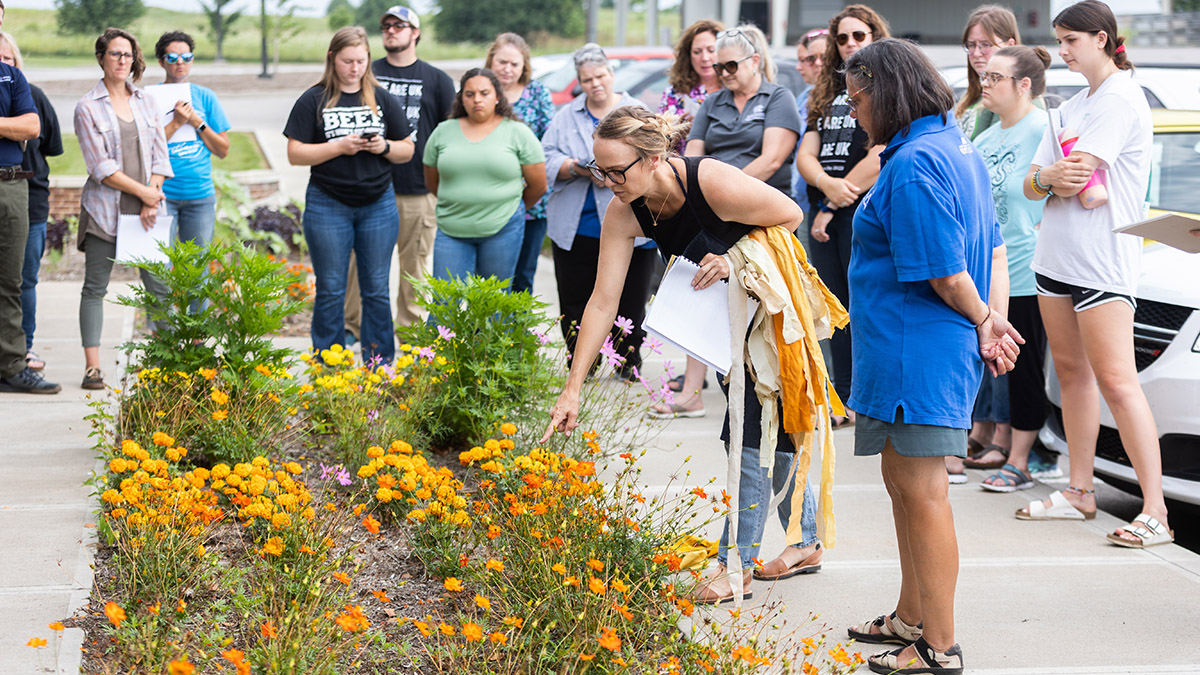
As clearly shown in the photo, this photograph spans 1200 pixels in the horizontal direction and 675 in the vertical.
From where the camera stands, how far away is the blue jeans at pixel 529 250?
26.2 feet

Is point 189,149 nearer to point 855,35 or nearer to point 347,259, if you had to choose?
point 347,259

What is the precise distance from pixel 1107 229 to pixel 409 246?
16.5 feet

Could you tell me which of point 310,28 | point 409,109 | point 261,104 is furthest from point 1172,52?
point 310,28

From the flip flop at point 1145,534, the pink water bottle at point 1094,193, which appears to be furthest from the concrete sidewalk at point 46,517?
the pink water bottle at point 1094,193

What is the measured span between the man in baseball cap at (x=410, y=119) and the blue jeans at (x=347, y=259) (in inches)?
25.2

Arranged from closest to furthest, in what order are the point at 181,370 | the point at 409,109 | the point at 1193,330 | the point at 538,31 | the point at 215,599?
1. the point at 215,599
2. the point at 1193,330
3. the point at 181,370
4. the point at 409,109
5. the point at 538,31

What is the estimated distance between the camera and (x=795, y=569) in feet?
15.1

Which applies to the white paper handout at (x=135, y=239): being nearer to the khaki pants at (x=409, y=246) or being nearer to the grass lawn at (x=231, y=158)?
the khaki pants at (x=409, y=246)

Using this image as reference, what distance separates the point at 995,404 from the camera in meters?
6.24

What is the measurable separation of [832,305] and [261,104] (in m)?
27.1

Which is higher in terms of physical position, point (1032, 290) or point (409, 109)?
point (409, 109)

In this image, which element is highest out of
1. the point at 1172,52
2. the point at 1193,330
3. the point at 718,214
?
the point at 1172,52

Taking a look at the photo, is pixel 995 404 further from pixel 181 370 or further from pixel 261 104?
pixel 261 104

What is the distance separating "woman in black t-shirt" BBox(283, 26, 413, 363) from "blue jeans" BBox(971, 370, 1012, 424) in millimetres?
3492
